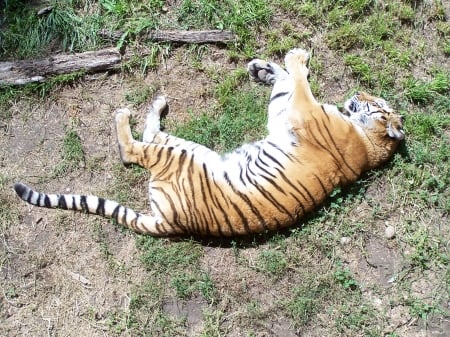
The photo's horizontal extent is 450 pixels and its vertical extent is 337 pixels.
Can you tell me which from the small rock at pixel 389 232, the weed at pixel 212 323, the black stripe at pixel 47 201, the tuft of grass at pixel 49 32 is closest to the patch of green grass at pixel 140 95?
the tuft of grass at pixel 49 32

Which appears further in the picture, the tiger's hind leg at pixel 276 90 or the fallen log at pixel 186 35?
the fallen log at pixel 186 35

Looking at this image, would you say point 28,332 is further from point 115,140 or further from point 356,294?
point 356,294

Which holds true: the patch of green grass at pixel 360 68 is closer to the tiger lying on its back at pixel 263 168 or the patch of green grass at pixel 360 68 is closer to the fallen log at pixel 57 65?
the tiger lying on its back at pixel 263 168

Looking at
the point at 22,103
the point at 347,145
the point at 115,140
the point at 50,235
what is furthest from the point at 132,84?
the point at 347,145

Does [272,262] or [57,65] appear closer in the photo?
[272,262]

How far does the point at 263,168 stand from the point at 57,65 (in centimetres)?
195

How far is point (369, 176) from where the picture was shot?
17.2 ft

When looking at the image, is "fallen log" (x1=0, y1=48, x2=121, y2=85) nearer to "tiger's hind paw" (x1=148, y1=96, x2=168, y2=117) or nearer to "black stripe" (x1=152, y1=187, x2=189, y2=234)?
"tiger's hind paw" (x1=148, y1=96, x2=168, y2=117)

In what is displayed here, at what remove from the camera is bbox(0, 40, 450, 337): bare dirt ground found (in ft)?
16.8

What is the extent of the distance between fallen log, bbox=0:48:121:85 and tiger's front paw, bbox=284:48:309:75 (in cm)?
142

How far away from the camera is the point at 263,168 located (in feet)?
16.2

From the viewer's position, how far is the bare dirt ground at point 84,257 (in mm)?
5109

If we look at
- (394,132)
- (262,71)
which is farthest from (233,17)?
(394,132)

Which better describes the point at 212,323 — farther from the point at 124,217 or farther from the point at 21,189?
the point at 21,189
